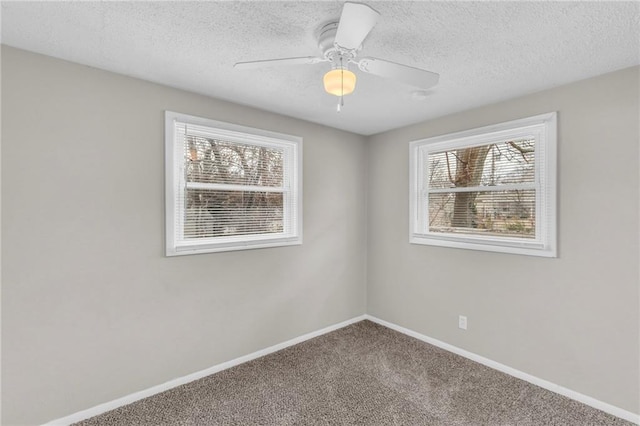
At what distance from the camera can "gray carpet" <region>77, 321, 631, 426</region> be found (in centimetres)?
200

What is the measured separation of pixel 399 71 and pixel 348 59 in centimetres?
27

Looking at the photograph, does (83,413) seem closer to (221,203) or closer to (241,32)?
(221,203)

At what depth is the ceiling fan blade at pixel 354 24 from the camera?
3.67ft

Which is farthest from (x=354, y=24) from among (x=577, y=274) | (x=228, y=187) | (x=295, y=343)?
(x=295, y=343)

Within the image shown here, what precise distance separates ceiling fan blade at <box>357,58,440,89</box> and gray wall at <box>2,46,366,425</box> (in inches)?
60.1

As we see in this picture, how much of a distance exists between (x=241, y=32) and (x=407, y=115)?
1.90m

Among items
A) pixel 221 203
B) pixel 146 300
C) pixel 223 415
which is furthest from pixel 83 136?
pixel 223 415

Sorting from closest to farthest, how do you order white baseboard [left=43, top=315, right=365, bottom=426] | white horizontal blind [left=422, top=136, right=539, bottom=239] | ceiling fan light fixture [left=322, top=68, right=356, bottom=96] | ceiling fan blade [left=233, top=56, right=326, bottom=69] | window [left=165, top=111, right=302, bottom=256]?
ceiling fan light fixture [left=322, top=68, right=356, bottom=96], ceiling fan blade [left=233, top=56, right=326, bottom=69], white baseboard [left=43, top=315, right=365, bottom=426], window [left=165, top=111, right=302, bottom=256], white horizontal blind [left=422, top=136, right=539, bottom=239]

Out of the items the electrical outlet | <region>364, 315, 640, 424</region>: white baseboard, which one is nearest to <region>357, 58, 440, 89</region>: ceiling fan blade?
the electrical outlet

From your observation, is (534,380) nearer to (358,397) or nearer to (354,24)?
(358,397)

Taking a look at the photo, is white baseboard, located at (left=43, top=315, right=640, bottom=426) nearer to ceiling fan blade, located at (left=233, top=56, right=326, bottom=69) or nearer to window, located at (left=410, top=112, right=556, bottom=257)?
window, located at (left=410, top=112, right=556, bottom=257)

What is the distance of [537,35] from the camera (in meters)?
1.61

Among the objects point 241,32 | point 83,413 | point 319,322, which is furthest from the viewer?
point 319,322

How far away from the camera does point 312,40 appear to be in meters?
1.66
